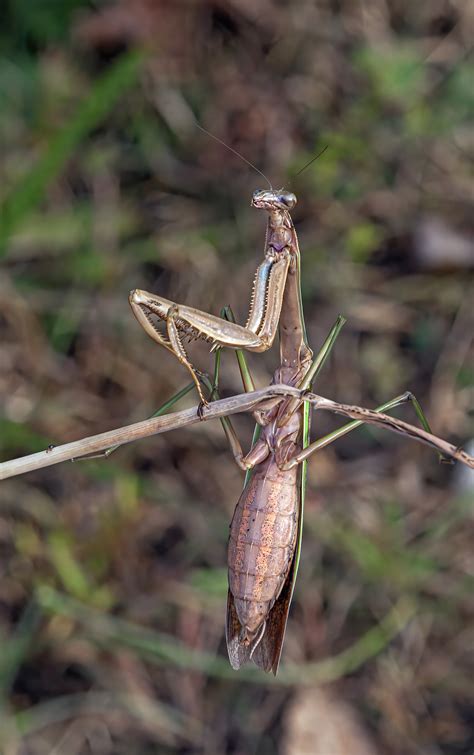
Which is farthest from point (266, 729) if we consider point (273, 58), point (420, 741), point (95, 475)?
point (273, 58)

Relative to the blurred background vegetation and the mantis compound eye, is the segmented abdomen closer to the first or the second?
the mantis compound eye

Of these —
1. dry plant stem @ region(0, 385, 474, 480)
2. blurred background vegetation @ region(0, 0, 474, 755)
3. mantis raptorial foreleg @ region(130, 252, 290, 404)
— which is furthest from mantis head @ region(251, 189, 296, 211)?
blurred background vegetation @ region(0, 0, 474, 755)

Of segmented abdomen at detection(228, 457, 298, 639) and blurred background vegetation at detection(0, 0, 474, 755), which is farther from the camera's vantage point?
blurred background vegetation at detection(0, 0, 474, 755)

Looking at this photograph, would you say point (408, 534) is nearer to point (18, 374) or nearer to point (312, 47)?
point (18, 374)

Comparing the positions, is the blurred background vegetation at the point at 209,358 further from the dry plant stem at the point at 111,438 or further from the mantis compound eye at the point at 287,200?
the dry plant stem at the point at 111,438

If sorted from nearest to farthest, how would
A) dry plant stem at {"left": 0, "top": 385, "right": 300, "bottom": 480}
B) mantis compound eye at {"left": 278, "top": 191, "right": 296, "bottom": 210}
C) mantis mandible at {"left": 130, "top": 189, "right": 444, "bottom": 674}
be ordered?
dry plant stem at {"left": 0, "top": 385, "right": 300, "bottom": 480} < mantis mandible at {"left": 130, "top": 189, "right": 444, "bottom": 674} < mantis compound eye at {"left": 278, "top": 191, "right": 296, "bottom": 210}

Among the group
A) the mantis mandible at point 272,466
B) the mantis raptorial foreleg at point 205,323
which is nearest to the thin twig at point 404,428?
the mantis mandible at point 272,466
